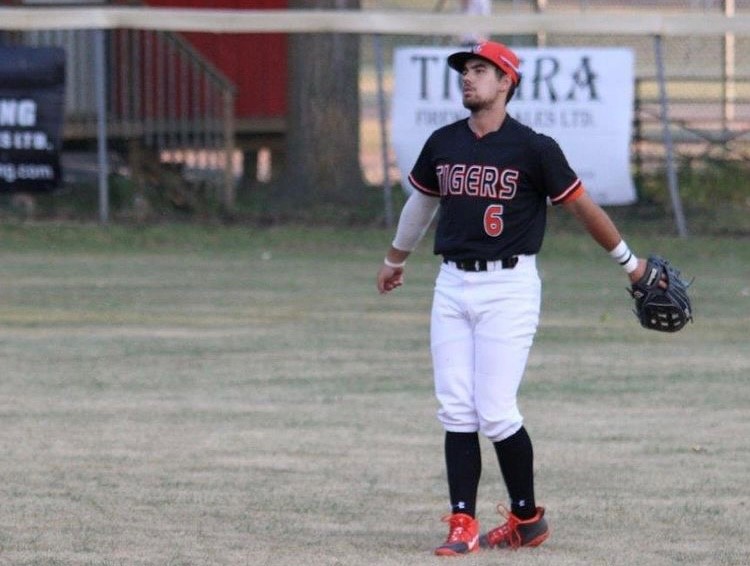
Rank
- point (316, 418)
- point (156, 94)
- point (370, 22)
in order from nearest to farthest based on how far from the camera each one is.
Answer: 1. point (316, 418)
2. point (370, 22)
3. point (156, 94)

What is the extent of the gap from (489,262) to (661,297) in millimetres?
683

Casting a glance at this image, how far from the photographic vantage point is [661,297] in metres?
6.49

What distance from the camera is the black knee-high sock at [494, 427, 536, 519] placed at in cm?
642

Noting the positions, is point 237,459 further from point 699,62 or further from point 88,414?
point 699,62

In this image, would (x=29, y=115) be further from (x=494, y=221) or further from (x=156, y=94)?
(x=494, y=221)

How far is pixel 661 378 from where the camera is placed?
10.5 m

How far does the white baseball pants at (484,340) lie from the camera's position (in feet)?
20.6

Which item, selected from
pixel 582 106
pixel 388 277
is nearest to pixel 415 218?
pixel 388 277

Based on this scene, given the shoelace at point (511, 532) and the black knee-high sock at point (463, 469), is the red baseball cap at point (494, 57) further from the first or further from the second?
the shoelace at point (511, 532)

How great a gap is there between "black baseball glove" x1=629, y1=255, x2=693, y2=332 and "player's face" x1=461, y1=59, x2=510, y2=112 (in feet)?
2.81

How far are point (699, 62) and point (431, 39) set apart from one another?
12.5 meters

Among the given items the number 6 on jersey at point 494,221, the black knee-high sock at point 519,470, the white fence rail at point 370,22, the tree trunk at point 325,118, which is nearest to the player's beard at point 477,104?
the number 6 on jersey at point 494,221

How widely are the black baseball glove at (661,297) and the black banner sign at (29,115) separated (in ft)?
37.6

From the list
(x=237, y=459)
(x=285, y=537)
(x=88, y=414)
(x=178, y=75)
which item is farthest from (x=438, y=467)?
(x=178, y=75)
